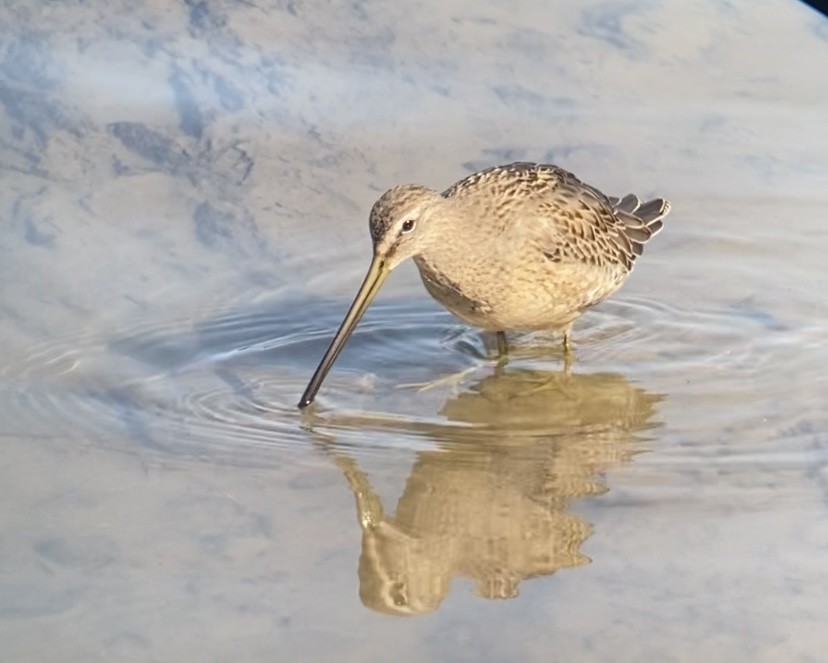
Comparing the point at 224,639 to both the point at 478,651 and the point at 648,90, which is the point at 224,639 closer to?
the point at 478,651

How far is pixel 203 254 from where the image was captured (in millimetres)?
6148

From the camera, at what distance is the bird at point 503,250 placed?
538 cm

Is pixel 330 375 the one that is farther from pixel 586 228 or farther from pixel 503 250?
pixel 586 228

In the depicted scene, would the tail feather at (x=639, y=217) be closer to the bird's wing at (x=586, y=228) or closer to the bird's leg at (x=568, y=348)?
the bird's wing at (x=586, y=228)

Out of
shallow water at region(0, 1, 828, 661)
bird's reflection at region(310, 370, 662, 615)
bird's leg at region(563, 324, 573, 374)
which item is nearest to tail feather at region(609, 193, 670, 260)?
shallow water at region(0, 1, 828, 661)

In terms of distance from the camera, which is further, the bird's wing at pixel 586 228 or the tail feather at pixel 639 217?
the tail feather at pixel 639 217

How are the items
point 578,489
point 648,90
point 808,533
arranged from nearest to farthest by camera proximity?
point 808,533 < point 578,489 < point 648,90

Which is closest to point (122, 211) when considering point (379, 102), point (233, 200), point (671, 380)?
point (233, 200)

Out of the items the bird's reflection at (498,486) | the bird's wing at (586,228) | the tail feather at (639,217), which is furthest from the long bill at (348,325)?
the tail feather at (639,217)

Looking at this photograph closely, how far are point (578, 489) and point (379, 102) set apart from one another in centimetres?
287

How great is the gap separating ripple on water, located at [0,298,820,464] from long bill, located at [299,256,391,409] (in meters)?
0.06

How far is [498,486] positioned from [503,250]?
1.15 m

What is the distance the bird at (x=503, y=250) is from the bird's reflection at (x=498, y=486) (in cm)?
23

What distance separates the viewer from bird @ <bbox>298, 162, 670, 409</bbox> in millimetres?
5379
